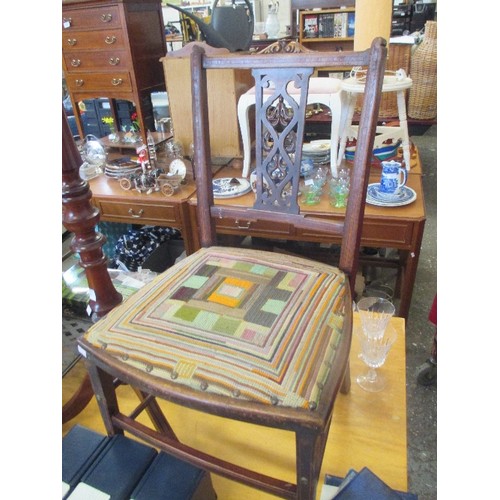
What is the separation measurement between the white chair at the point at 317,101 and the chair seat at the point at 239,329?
765mm

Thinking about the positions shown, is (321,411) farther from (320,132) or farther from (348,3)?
(348,3)

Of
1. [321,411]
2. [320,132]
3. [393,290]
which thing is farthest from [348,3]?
[321,411]

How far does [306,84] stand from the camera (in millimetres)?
767

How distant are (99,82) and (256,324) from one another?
1527mm

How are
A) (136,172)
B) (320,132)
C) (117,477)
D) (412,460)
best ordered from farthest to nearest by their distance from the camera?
(320,132)
(136,172)
(412,460)
(117,477)

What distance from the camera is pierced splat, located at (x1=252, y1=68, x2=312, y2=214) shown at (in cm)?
78

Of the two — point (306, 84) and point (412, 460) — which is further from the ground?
point (306, 84)

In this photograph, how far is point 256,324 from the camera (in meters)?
0.64

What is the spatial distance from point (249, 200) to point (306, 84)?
2.22 ft

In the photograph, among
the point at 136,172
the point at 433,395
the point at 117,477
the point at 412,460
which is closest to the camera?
the point at 117,477

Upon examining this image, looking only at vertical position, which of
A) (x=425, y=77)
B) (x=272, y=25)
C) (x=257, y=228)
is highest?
(x=272, y=25)

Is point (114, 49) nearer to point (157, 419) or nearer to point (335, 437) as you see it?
point (157, 419)

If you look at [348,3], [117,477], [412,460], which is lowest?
[412,460]

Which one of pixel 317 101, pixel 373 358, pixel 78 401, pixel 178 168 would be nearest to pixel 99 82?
pixel 178 168
